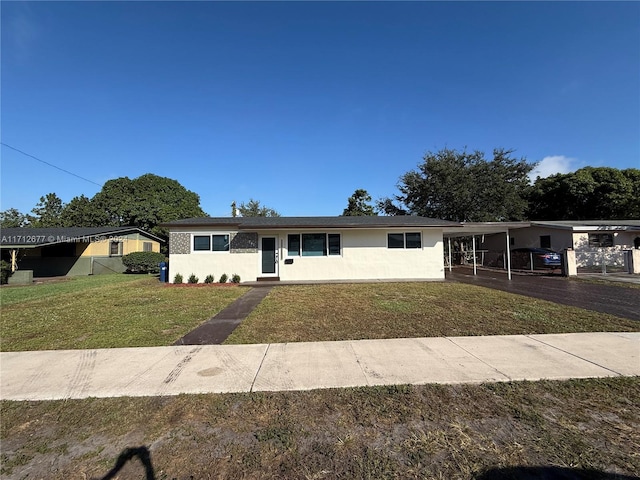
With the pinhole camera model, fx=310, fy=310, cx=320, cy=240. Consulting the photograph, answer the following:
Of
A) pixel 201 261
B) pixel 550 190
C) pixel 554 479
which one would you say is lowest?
pixel 554 479

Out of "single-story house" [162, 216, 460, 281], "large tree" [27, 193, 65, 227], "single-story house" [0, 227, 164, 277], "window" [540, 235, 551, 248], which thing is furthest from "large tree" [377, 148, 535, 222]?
"large tree" [27, 193, 65, 227]

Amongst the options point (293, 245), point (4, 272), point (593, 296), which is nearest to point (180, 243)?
point (293, 245)

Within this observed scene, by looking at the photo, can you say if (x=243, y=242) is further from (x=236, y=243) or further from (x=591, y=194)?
(x=591, y=194)

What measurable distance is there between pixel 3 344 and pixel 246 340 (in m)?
4.39

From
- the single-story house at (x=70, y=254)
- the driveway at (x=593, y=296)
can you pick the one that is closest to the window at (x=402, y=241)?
the driveway at (x=593, y=296)

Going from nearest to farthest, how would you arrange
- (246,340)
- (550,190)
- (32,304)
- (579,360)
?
(579,360) → (246,340) → (32,304) → (550,190)

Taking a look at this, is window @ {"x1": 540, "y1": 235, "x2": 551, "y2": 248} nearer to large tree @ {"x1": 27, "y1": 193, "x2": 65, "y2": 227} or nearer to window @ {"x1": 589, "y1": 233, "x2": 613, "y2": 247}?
window @ {"x1": 589, "y1": 233, "x2": 613, "y2": 247}

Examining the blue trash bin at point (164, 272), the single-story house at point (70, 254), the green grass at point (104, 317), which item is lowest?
the green grass at point (104, 317)

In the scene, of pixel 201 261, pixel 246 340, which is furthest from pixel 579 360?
pixel 201 261

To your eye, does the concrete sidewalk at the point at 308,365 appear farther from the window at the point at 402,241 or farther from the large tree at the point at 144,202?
the large tree at the point at 144,202

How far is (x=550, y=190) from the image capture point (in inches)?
1325

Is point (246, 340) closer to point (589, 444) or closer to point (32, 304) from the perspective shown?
point (589, 444)

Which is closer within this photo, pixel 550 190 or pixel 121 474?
pixel 121 474

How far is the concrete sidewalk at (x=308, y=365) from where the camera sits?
3.79m
